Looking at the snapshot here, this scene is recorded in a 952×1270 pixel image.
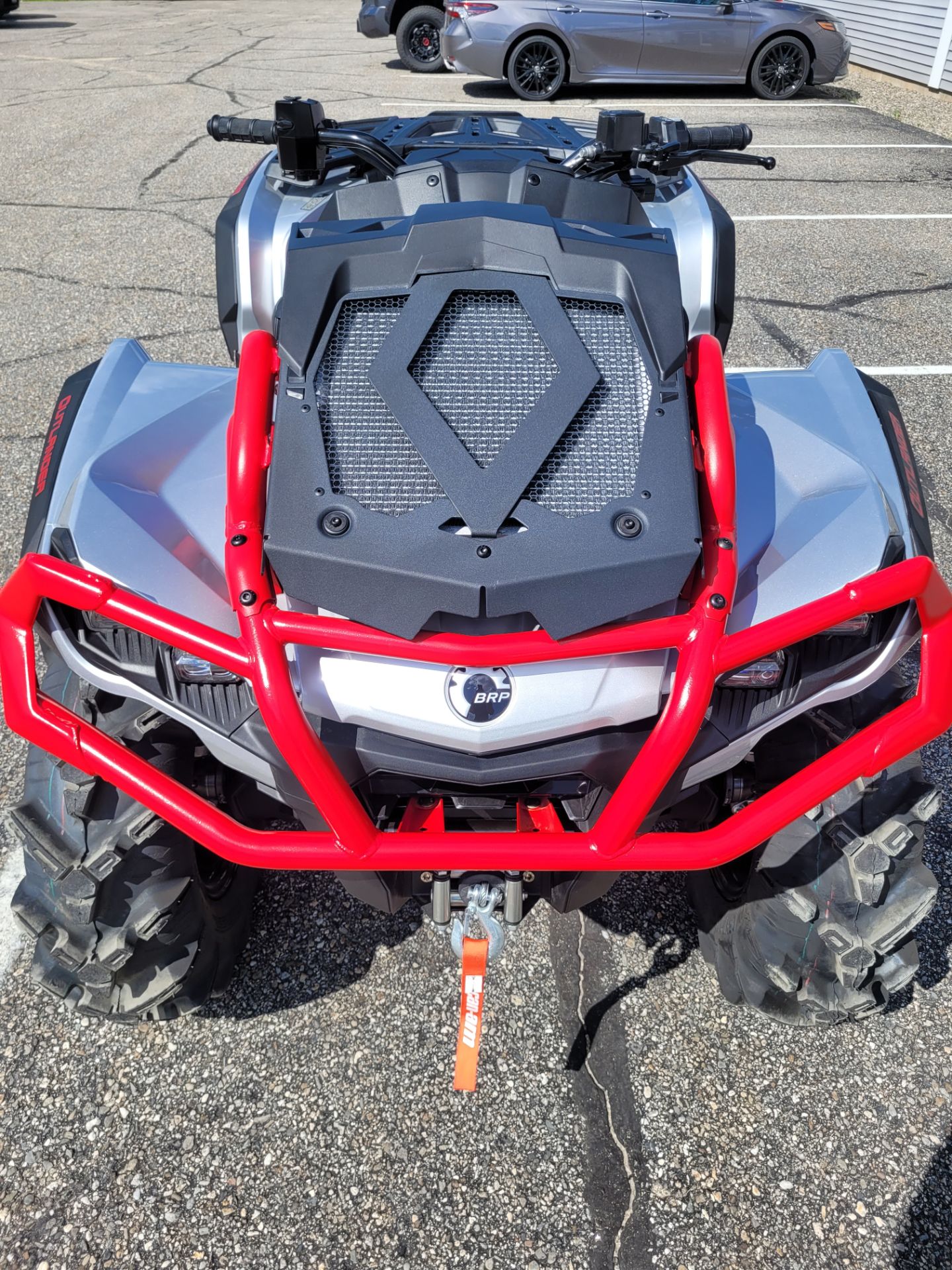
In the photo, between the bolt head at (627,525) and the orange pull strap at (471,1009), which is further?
the orange pull strap at (471,1009)

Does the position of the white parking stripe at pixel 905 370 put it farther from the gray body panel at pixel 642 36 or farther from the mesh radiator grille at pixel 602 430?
the gray body panel at pixel 642 36

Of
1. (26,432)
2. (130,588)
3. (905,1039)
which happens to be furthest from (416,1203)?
(26,432)

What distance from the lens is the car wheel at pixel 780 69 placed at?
10.8 metres

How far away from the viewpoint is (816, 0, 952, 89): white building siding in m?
11.8

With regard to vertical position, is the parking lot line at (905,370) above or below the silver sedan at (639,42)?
below

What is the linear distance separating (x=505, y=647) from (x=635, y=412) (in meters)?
0.49

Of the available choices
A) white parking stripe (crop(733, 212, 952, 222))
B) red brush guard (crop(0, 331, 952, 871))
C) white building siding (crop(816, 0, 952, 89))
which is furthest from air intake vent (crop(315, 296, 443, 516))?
white building siding (crop(816, 0, 952, 89))

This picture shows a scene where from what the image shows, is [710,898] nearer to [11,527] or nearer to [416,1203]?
[416,1203]

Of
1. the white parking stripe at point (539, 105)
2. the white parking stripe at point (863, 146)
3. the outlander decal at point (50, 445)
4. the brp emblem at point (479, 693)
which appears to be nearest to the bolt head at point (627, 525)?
the brp emblem at point (479, 693)

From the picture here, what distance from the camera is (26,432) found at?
172 inches

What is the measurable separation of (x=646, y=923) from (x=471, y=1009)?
74 centimetres

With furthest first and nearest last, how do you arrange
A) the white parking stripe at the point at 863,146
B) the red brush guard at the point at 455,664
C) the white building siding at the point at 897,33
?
the white building siding at the point at 897,33 → the white parking stripe at the point at 863,146 → the red brush guard at the point at 455,664

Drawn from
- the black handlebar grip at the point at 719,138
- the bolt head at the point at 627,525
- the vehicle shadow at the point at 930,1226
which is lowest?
the vehicle shadow at the point at 930,1226

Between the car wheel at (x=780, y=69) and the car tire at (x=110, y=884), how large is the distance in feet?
38.3
